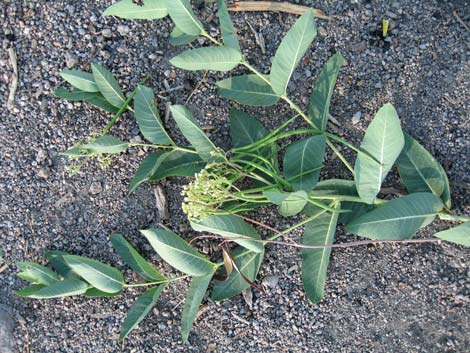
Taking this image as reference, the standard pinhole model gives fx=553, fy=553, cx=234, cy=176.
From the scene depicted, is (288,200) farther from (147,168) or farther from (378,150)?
Answer: (147,168)

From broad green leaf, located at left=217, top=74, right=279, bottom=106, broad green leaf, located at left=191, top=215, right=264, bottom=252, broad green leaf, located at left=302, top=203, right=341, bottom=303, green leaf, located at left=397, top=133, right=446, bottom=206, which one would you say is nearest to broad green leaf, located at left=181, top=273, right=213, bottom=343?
broad green leaf, located at left=191, top=215, right=264, bottom=252

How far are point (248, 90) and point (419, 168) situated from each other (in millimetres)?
481

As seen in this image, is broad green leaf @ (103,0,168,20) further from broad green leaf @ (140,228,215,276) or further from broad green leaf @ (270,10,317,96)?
broad green leaf @ (140,228,215,276)

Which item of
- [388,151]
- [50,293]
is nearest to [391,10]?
[388,151]

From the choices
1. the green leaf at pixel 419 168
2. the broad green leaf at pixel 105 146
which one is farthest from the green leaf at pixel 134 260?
the green leaf at pixel 419 168

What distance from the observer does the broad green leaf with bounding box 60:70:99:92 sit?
1498 mm

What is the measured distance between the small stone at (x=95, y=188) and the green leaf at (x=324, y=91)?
0.63 m

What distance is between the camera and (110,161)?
1522 millimetres

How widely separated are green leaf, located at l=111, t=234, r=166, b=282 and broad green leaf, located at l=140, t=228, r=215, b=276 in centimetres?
8

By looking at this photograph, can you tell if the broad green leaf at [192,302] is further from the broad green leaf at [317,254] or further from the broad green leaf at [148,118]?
the broad green leaf at [148,118]

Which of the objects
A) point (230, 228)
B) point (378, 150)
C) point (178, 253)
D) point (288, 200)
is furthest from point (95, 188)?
point (378, 150)

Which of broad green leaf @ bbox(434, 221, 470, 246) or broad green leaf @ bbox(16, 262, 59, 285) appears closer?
broad green leaf @ bbox(434, 221, 470, 246)

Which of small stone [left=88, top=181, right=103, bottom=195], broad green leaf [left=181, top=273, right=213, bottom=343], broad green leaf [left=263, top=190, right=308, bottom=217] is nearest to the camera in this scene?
broad green leaf [left=263, top=190, right=308, bottom=217]

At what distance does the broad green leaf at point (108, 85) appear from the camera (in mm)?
1476
